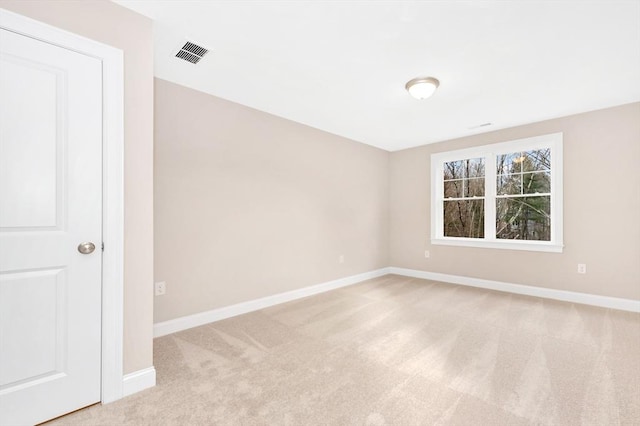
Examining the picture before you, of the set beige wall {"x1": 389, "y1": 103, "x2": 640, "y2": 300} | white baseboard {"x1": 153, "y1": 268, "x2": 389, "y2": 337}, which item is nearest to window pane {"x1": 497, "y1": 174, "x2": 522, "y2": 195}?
beige wall {"x1": 389, "y1": 103, "x2": 640, "y2": 300}

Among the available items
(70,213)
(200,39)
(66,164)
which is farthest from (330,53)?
(70,213)

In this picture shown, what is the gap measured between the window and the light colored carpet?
1.23m

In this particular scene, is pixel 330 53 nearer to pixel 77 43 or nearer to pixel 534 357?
pixel 77 43

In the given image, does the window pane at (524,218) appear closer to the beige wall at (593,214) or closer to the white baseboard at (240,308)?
the beige wall at (593,214)

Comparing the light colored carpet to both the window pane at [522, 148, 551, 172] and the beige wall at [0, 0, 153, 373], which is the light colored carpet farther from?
the window pane at [522, 148, 551, 172]

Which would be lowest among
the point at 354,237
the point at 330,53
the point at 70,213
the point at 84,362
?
the point at 84,362

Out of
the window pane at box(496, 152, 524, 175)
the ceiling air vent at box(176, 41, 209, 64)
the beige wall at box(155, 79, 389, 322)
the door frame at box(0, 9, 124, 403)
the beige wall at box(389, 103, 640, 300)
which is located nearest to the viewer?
the door frame at box(0, 9, 124, 403)

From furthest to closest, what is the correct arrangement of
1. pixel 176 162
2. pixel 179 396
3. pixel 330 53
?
pixel 176 162 < pixel 330 53 < pixel 179 396

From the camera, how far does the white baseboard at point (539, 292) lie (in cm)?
338

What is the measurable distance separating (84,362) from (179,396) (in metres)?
0.59

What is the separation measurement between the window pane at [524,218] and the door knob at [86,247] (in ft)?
16.4

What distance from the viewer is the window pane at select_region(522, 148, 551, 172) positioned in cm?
400

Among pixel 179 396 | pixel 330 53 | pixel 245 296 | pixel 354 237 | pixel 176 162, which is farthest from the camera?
pixel 354 237

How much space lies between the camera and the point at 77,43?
1.65m
